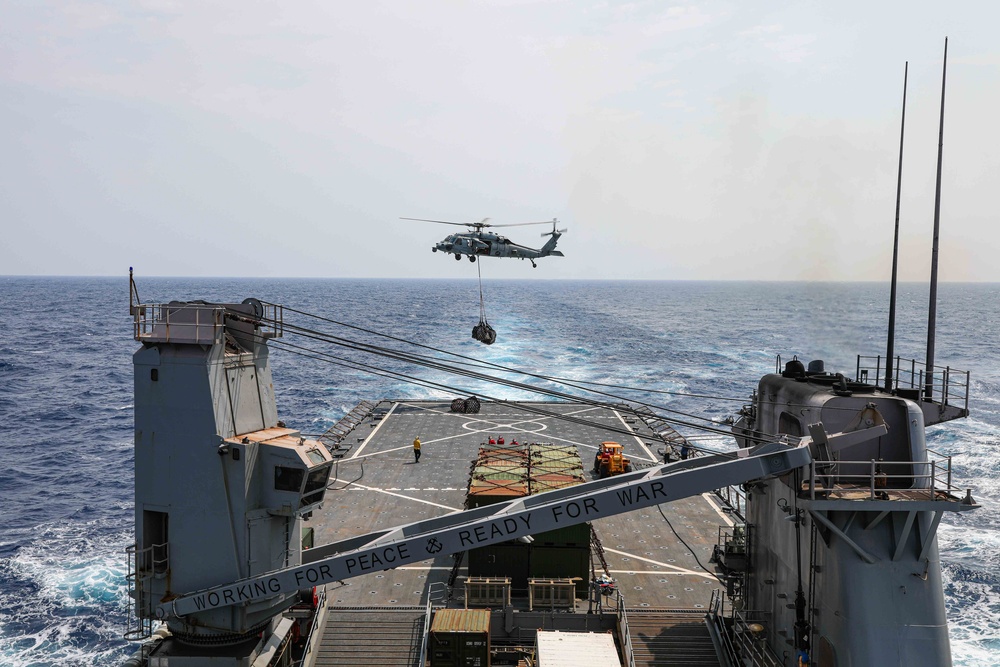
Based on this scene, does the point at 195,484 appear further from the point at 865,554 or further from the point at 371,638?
the point at 865,554

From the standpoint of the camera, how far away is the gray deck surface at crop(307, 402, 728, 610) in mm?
26891

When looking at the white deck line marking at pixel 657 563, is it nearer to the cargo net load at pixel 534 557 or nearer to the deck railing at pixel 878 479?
the cargo net load at pixel 534 557

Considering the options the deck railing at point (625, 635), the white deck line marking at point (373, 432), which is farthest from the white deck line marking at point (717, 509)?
the white deck line marking at point (373, 432)

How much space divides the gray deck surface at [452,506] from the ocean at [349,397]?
7.08 meters

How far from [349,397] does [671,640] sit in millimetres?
58475

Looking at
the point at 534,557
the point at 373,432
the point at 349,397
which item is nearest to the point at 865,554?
the point at 534,557

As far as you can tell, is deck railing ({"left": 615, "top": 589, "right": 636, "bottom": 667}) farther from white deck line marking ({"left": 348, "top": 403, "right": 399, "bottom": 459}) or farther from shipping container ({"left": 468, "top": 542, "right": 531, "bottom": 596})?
white deck line marking ({"left": 348, "top": 403, "right": 399, "bottom": 459})

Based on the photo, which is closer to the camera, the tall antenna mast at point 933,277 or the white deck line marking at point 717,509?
the tall antenna mast at point 933,277

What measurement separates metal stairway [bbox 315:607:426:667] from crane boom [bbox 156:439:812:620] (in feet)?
17.0

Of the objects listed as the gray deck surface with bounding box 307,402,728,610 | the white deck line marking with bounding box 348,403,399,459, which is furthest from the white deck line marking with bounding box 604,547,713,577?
the white deck line marking with bounding box 348,403,399,459

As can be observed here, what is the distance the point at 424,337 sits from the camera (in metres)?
125

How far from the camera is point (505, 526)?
57.9 ft

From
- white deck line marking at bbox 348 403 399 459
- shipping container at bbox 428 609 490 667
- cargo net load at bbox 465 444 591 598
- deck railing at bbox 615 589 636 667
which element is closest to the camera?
shipping container at bbox 428 609 490 667

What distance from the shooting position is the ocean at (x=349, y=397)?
1305 inches
